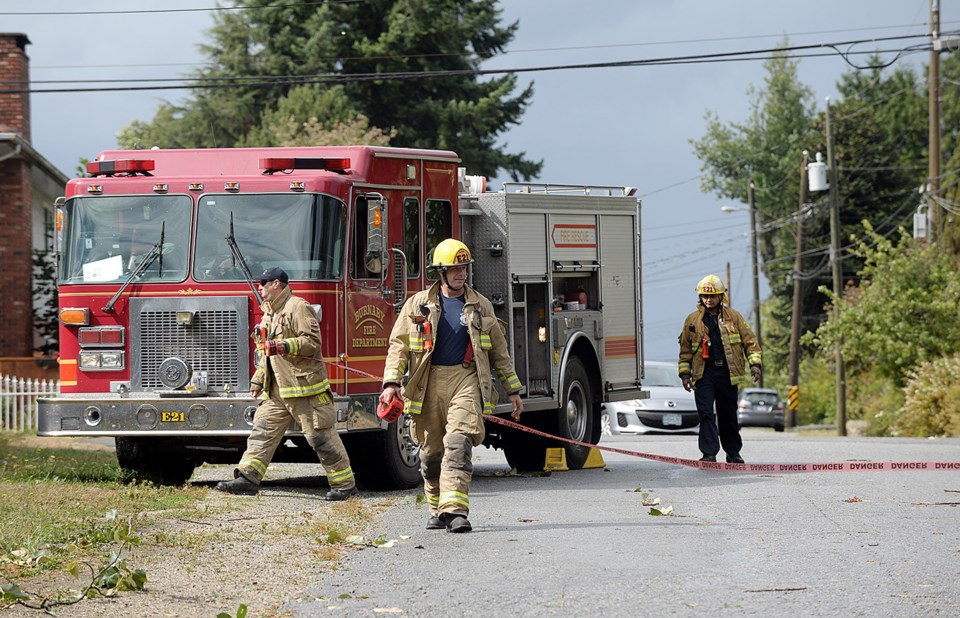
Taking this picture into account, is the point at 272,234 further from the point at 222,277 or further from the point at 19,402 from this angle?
the point at 19,402

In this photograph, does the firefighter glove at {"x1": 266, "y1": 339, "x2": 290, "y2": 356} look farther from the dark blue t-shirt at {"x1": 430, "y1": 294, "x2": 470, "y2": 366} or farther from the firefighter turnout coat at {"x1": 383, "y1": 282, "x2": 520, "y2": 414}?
the dark blue t-shirt at {"x1": 430, "y1": 294, "x2": 470, "y2": 366}

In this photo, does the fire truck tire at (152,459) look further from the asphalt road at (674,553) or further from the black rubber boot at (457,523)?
the black rubber boot at (457,523)

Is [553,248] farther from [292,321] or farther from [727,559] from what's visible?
[727,559]

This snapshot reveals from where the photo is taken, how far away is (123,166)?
43.0 feet

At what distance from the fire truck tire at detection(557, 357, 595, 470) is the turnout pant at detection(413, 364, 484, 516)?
4.88 meters

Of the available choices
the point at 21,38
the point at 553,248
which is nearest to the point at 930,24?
the point at 21,38

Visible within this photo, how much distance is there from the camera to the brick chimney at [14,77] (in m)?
29.3

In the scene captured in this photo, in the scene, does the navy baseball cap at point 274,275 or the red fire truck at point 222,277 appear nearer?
the navy baseball cap at point 274,275

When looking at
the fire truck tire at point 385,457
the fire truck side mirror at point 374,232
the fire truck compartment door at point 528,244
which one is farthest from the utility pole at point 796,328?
the fire truck side mirror at point 374,232

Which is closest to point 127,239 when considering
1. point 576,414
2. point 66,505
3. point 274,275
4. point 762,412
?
point 274,275

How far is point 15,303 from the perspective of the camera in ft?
91.2

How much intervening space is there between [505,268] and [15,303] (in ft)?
52.7

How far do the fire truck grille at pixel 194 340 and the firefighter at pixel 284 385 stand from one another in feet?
1.63

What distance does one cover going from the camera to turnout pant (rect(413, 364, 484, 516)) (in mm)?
10078
